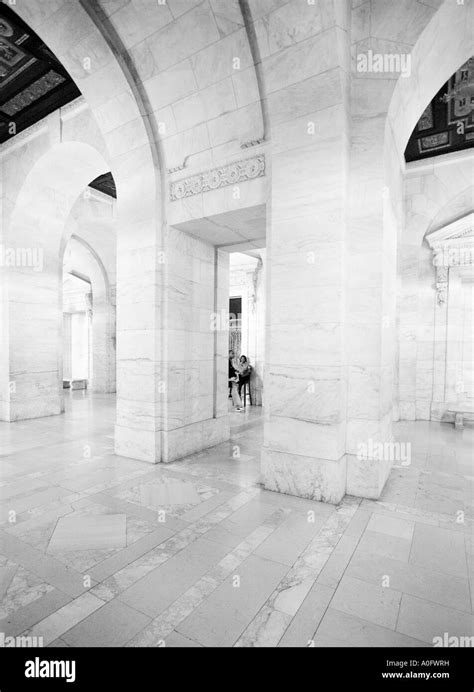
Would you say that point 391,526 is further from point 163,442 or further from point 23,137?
point 23,137

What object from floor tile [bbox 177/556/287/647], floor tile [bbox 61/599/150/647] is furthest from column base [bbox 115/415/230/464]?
floor tile [bbox 61/599/150/647]

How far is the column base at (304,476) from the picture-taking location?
14.5 ft

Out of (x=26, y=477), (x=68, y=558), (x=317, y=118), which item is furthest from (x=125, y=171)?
(x=68, y=558)

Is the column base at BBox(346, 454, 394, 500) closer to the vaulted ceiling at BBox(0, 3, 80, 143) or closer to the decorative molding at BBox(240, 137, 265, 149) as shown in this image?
the decorative molding at BBox(240, 137, 265, 149)

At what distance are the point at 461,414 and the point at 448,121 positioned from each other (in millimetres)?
6774

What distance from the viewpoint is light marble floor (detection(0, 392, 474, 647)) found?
2.42m

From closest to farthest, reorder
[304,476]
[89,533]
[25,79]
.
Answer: [89,533] < [304,476] < [25,79]

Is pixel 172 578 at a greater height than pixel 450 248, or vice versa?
pixel 450 248

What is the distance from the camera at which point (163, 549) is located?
335 cm

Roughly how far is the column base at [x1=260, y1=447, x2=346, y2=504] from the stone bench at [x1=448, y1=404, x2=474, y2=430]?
6193mm

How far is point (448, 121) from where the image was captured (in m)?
7.73

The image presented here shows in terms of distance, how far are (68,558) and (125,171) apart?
5.81 metres

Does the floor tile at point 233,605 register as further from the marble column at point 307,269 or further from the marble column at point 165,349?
the marble column at point 165,349

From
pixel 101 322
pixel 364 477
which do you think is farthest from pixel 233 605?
pixel 101 322
